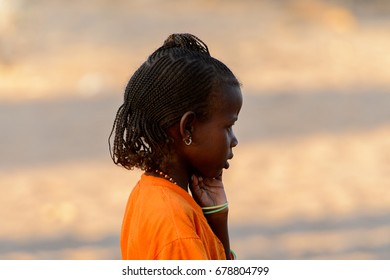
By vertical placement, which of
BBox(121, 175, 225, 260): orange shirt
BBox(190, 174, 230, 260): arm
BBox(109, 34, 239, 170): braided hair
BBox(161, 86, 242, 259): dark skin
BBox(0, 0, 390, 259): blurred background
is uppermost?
BBox(0, 0, 390, 259): blurred background

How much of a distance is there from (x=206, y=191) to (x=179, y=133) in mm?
172

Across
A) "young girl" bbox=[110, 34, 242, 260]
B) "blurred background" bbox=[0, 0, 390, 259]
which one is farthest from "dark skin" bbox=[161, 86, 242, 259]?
"blurred background" bbox=[0, 0, 390, 259]

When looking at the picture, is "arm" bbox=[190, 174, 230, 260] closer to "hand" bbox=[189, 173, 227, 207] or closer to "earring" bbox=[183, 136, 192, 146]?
"hand" bbox=[189, 173, 227, 207]

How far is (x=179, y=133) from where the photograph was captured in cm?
218

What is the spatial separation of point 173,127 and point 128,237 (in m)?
0.27

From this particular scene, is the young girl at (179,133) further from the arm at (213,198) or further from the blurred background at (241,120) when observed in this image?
the blurred background at (241,120)

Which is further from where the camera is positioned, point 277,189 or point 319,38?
point 319,38

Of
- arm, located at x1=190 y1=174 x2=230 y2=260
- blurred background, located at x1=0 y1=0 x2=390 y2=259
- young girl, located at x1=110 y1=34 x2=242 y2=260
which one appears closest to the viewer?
young girl, located at x1=110 y1=34 x2=242 y2=260

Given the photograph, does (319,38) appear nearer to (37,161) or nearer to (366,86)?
(366,86)

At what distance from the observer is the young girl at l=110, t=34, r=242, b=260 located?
2.15 meters
